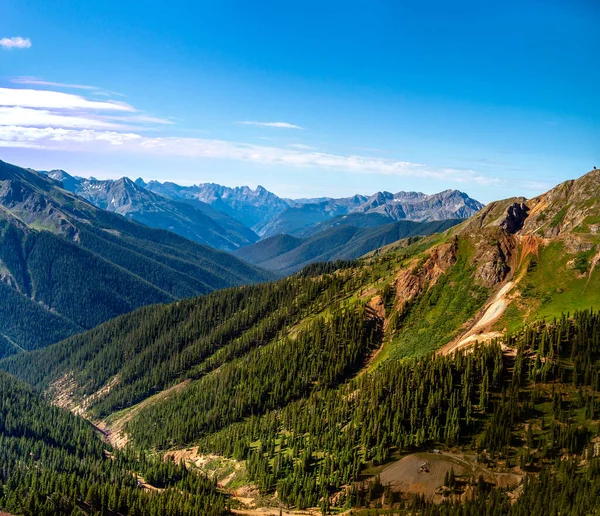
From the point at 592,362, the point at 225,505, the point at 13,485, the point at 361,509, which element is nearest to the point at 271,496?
the point at 225,505

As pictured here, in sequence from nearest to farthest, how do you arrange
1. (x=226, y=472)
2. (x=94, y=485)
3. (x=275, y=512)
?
(x=275, y=512) → (x=94, y=485) → (x=226, y=472)

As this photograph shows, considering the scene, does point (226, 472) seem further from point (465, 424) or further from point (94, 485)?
point (465, 424)

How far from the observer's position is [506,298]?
188375mm

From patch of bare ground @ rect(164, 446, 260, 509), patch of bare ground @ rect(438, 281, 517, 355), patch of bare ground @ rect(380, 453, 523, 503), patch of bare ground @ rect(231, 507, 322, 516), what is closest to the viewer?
patch of bare ground @ rect(380, 453, 523, 503)

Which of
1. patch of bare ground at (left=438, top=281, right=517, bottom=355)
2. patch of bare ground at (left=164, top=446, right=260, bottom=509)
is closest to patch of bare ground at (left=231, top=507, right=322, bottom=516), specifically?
patch of bare ground at (left=164, top=446, right=260, bottom=509)

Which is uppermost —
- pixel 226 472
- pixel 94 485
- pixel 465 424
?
pixel 465 424

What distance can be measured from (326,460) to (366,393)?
28199mm


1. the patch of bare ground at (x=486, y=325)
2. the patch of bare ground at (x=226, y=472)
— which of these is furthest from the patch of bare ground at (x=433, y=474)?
the patch of bare ground at (x=486, y=325)

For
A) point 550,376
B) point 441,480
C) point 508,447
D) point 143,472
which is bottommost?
point 143,472

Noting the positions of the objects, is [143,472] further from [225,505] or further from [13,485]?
[225,505]

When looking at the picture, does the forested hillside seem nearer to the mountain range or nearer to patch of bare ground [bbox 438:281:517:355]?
the mountain range

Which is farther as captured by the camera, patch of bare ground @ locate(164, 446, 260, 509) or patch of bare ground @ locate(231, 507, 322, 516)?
patch of bare ground @ locate(164, 446, 260, 509)

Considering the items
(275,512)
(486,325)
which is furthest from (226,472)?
(486,325)

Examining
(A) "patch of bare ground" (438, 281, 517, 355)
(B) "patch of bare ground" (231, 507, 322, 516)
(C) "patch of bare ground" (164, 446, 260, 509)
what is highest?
(A) "patch of bare ground" (438, 281, 517, 355)
